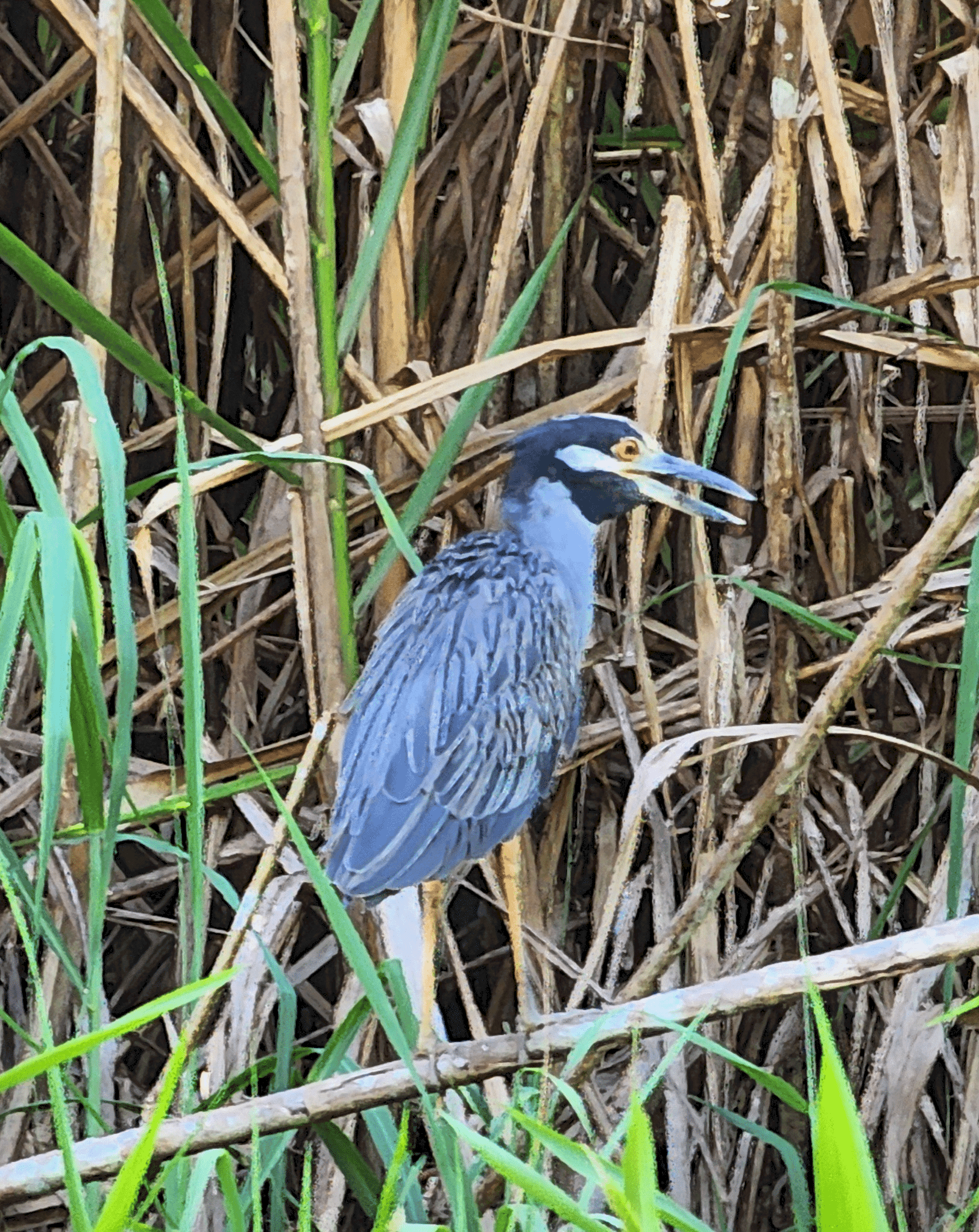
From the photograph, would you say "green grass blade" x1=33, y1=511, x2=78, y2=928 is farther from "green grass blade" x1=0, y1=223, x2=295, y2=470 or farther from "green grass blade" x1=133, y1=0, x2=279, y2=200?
"green grass blade" x1=133, y1=0, x2=279, y2=200

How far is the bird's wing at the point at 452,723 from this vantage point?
154cm

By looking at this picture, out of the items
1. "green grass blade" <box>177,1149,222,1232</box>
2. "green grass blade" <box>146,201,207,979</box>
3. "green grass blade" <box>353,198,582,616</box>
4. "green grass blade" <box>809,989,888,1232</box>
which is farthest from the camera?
"green grass blade" <box>353,198,582,616</box>

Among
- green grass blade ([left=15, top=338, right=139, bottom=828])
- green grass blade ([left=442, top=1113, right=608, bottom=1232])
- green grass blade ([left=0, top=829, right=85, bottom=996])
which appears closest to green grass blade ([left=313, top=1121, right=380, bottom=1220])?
green grass blade ([left=0, top=829, right=85, bottom=996])

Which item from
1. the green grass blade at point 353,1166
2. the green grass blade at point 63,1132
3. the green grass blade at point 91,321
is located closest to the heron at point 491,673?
the green grass blade at point 353,1166

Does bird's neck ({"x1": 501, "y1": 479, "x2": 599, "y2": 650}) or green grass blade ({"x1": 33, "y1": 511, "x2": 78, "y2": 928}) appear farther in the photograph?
bird's neck ({"x1": 501, "y1": 479, "x2": 599, "y2": 650})

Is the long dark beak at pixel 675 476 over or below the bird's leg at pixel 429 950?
over

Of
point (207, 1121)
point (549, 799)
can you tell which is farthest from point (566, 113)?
point (207, 1121)

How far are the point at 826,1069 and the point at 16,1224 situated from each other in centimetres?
108

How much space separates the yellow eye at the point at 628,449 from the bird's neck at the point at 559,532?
9 cm

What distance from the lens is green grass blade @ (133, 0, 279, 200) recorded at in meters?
1.42

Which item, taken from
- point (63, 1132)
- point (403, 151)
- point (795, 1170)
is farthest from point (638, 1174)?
point (403, 151)

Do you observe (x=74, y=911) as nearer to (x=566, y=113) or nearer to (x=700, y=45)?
(x=566, y=113)

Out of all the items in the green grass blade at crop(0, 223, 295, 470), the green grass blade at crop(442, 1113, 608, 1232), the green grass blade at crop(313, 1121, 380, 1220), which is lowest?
the green grass blade at crop(313, 1121, 380, 1220)

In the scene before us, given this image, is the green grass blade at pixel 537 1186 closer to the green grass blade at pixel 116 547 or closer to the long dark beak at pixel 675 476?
the green grass blade at pixel 116 547
